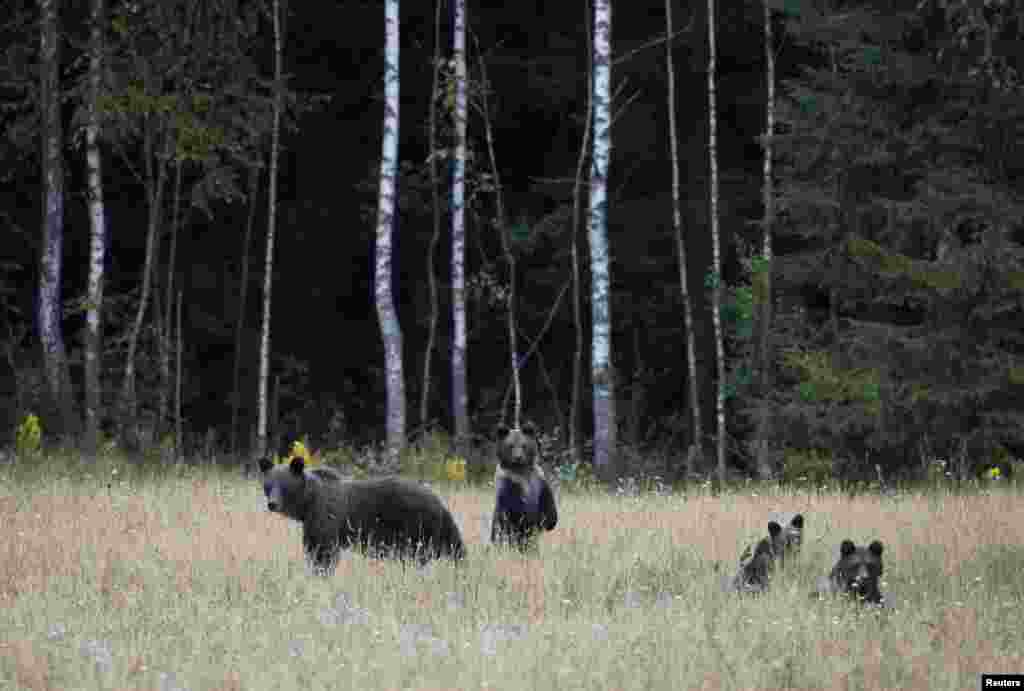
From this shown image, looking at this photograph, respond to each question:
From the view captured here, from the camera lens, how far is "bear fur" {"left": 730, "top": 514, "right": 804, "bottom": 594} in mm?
11453

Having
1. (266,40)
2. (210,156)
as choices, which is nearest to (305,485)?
(210,156)

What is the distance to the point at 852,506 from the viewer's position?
15.8 m

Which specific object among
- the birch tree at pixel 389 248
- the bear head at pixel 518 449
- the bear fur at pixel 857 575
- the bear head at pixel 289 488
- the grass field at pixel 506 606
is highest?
the birch tree at pixel 389 248

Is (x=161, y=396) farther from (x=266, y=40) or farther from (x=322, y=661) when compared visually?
(x=322, y=661)

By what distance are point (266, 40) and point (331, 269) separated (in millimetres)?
5124

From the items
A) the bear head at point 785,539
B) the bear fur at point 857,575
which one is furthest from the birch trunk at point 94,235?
the bear fur at point 857,575

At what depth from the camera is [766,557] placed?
39.1ft

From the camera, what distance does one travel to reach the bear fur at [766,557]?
11.5m

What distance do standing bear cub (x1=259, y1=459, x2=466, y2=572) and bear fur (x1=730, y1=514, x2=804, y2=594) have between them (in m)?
2.09

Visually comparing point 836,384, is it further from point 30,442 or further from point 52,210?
point 52,210

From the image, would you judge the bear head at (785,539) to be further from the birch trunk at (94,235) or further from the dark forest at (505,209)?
the birch trunk at (94,235)

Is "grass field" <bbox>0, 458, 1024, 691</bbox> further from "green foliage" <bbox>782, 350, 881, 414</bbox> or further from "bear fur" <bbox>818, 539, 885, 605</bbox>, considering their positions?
"green foliage" <bbox>782, 350, 881, 414</bbox>

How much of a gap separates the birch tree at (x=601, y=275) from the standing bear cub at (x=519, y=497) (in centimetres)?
728

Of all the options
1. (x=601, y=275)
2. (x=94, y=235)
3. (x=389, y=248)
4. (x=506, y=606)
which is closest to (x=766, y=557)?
(x=506, y=606)
